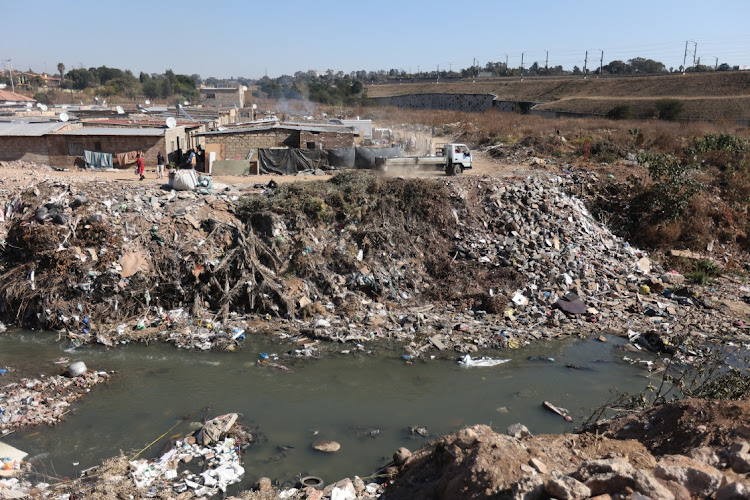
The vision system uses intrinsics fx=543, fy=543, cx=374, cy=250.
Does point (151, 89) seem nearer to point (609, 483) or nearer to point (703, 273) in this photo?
point (703, 273)

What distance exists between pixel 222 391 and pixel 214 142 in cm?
1429

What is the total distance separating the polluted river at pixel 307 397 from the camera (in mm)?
8797

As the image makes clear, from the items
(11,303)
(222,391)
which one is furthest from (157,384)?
(11,303)

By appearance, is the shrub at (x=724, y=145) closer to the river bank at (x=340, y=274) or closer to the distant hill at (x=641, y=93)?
the river bank at (x=340, y=274)

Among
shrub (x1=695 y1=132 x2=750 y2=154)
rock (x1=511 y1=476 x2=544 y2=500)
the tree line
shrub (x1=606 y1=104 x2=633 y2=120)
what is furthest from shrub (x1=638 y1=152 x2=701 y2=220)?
the tree line

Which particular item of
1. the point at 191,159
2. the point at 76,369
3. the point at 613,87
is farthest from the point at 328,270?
the point at 613,87

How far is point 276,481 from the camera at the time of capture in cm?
810

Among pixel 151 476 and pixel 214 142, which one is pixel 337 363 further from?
pixel 214 142

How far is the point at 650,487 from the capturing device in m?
4.84

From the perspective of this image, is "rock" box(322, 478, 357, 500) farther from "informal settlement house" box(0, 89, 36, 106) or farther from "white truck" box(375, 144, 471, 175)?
"informal settlement house" box(0, 89, 36, 106)

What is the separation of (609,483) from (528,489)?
73 centimetres

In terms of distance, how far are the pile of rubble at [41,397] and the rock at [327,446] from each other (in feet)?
14.9

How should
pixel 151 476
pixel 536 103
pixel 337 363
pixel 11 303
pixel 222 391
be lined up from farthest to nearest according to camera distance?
pixel 536 103 < pixel 11 303 < pixel 337 363 < pixel 222 391 < pixel 151 476

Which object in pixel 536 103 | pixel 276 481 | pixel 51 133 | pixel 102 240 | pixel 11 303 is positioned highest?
pixel 536 103
